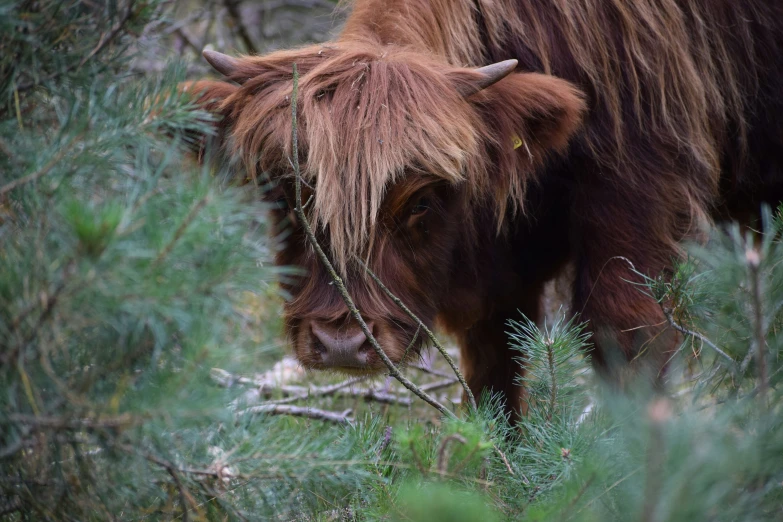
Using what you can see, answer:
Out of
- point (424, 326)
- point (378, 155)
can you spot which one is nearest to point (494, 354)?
point (424, 326)

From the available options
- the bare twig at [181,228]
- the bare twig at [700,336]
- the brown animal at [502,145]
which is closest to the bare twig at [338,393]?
the brown animal at [502,145]

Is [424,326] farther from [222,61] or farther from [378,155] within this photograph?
[222,61]

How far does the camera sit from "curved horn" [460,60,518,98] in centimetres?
249

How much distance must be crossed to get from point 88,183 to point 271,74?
1064 mm

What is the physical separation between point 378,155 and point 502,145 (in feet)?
1.73

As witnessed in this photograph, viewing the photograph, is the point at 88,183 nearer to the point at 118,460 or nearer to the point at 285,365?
the point at 118,460

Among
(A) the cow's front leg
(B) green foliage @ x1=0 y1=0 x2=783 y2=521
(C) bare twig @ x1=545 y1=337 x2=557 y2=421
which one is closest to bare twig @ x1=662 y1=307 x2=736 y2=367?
(B) green foliage @ x1=0 y1=0 x2=783 y2=521

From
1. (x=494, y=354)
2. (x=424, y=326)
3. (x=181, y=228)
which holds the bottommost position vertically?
(x=494, y=354)

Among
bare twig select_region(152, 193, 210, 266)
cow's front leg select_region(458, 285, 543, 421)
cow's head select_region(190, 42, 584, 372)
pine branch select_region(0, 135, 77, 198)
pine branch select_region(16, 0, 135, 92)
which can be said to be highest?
pine branch select_region(16, 0, 135, 92)

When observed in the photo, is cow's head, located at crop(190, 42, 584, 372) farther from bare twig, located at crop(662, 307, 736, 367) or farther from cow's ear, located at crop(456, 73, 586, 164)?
bare twig, located at crop(662, 307, 736, 367)

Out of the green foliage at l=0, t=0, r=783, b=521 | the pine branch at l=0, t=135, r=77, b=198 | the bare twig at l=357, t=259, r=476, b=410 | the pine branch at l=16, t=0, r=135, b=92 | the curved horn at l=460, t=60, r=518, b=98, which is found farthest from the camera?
the curved horn at l=460, t=60, r=518, b=98

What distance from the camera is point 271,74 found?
8.18 ft

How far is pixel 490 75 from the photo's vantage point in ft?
8.16

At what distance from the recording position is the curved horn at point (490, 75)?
249 centimetres
